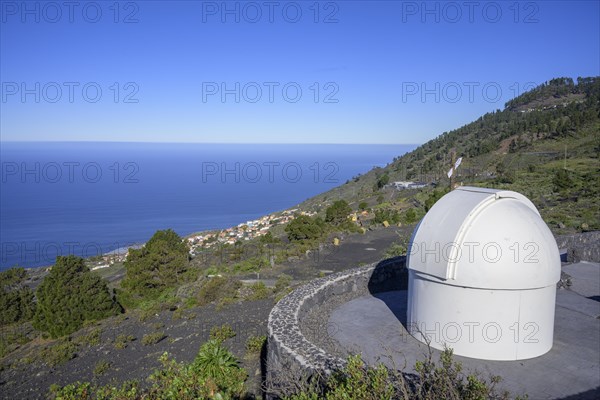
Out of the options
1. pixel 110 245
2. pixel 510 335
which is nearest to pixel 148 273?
pixel 510 335

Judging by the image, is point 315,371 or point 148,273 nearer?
point 315,371

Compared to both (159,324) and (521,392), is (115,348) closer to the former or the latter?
(159,324)

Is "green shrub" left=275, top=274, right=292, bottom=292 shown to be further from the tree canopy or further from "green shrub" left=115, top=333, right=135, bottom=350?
the tree canopy

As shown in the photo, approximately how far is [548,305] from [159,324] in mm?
10880

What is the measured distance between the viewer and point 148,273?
19891 millimetres

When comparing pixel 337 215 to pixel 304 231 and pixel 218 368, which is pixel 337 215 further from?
pixel 218 368

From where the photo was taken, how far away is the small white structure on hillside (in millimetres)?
6898

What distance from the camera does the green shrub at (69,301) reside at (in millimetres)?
16516

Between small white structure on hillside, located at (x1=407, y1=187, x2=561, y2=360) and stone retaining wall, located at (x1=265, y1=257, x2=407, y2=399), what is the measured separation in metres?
2.02

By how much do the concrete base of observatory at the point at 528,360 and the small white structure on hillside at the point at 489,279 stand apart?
1.11 feet

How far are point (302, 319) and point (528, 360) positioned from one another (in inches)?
167

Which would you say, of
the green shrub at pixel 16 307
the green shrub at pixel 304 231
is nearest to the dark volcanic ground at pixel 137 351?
the green shrub at pixel 16 307

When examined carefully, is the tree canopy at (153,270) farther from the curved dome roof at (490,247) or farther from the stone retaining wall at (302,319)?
the curved dome roof at (490,247)

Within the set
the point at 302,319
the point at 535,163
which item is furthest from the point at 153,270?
the point at 535,163
